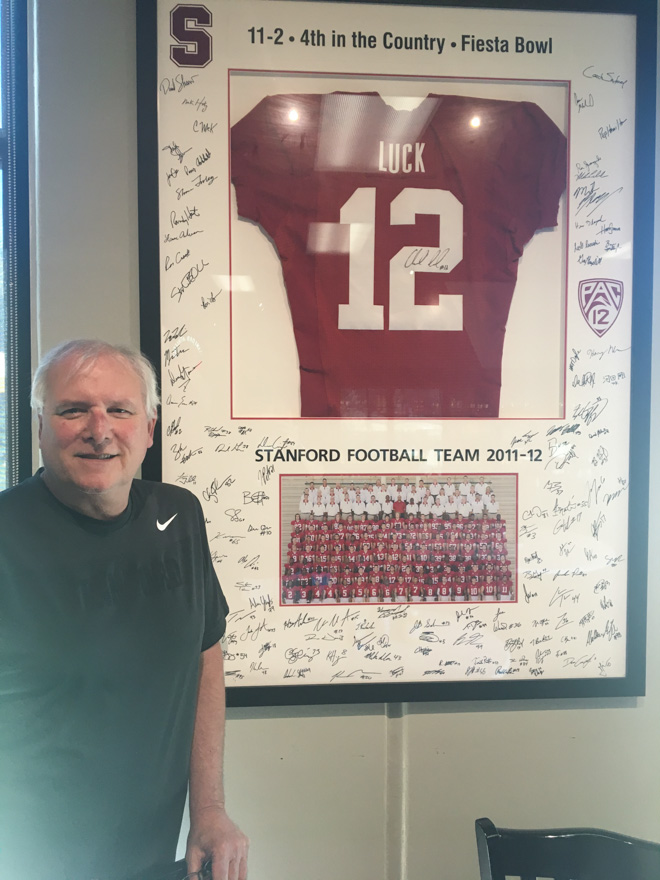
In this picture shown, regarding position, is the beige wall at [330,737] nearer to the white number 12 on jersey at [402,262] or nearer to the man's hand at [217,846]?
the man's hand at [217,846]

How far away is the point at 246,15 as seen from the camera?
4.54 feet

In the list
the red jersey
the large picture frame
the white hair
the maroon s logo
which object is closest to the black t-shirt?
the white hair

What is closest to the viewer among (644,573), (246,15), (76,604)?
(76,604)

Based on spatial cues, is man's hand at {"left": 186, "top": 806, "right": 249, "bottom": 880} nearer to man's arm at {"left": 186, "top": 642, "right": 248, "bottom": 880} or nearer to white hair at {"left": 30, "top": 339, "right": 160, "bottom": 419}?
man's arm at {"left": 186, "top": 642, "right": 248, "bottom": 880}

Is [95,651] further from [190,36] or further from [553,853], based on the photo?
[190,36]

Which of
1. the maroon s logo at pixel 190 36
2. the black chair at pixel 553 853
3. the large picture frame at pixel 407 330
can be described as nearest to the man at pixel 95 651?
the large picture frame at pixel 407 330

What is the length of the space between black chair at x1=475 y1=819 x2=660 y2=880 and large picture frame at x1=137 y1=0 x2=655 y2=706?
0.41m

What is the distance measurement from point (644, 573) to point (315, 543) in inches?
31.0

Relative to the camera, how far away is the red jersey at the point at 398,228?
4.62 feet


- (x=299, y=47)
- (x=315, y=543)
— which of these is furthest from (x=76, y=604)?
(x=299, y=47)

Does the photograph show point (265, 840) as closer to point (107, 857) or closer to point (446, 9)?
point (107, 857)

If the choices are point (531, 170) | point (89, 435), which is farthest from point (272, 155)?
point (89, 435)

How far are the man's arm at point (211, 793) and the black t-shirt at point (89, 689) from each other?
0.05m

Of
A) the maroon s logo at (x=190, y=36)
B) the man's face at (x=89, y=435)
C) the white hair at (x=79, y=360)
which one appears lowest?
the man's face at (x=89, y=435)
